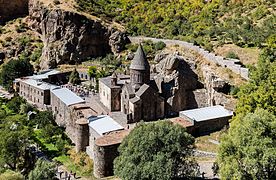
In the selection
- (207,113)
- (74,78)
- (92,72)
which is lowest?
(207,113)

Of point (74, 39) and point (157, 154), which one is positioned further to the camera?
point (74, 39)

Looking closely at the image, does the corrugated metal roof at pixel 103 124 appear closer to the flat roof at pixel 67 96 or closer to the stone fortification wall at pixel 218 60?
the flat roof at pixel 67 96

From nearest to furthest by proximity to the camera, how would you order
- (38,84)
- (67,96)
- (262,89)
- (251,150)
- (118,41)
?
(251,150), (262,89), (67,96), (38,84), (118,41)

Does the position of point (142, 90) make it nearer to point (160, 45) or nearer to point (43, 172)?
point (43, 172)

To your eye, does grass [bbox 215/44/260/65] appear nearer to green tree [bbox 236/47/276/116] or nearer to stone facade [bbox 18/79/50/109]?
green tree [bbox 236/47/276/116]

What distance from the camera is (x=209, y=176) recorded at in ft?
85.8

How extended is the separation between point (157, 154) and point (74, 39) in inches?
1551

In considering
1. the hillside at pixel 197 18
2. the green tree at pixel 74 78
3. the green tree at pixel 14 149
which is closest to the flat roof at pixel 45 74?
the green tree at pixel 74 78

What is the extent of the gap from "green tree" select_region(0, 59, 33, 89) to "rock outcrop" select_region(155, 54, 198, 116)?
26.8m

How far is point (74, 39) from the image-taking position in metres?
59.3

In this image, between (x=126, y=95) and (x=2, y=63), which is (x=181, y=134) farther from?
(x=2, y=63)

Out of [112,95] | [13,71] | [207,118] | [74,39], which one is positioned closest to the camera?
[207,118]

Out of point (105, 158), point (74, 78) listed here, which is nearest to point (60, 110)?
point (74, 78)

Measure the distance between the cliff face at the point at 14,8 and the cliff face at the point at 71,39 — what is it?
18648 millimetres
